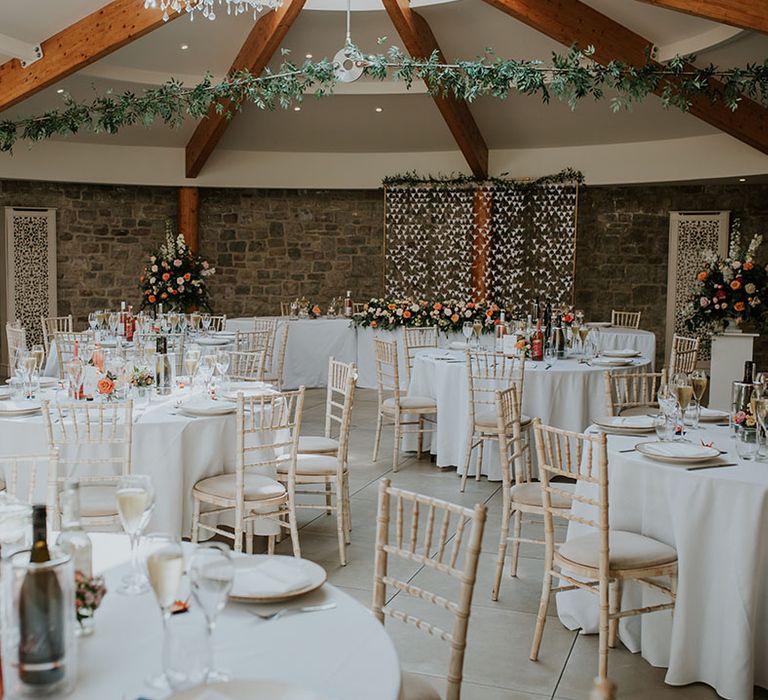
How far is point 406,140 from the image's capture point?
13.0m

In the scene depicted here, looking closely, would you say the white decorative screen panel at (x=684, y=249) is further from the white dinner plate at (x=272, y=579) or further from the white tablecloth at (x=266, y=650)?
the white tablecloth at (x=266, y=650)

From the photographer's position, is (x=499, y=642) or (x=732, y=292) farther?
(x=732, y=292)

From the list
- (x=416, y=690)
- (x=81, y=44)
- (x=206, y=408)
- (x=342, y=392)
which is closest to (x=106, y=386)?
(x=206, y=408)

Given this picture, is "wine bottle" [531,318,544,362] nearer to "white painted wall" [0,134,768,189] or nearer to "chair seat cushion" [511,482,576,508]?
"chair seat cushion" [511,482,576,508]

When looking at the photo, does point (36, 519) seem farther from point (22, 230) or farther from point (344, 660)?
point (22, 230)

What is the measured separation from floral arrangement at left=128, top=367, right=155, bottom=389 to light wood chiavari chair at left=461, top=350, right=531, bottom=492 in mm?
2365

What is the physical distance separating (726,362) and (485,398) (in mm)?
3699

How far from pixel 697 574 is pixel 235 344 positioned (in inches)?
243

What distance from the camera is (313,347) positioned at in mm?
11258

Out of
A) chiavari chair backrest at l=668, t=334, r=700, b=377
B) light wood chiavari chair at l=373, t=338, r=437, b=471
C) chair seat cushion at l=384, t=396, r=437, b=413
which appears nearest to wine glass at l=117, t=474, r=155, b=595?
light wood chiavari chair at l=373, t=338, r=437, b=471

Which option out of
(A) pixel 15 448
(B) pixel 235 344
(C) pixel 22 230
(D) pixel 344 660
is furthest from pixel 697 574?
(C) pixel 22 230

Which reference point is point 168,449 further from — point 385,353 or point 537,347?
point 537,347

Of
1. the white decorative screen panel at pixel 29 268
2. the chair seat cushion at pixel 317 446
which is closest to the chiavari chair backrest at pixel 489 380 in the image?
the chair seat cushion at pixel 317 446

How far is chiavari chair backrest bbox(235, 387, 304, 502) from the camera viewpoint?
14.3 feet
